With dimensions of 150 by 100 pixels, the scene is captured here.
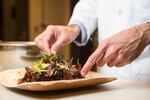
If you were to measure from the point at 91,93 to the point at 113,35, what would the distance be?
23cm

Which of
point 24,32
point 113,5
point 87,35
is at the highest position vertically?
point 113,5

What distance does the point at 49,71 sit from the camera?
0.94 metres

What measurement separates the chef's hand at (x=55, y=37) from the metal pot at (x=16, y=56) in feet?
0.52

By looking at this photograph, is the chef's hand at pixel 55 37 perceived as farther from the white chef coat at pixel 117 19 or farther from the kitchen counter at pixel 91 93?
the kitchen counter at pixel 91 93

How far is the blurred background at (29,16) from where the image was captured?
14.4 feet

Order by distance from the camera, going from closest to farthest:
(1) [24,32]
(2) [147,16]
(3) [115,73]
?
(2) [147,16], (3) [115,73], (1) [24,32]

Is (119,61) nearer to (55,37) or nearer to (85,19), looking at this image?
(55,37)

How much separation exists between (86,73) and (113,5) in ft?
1.66

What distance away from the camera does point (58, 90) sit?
90 centimetres

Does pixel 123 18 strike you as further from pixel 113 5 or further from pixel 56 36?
pixel 56 36

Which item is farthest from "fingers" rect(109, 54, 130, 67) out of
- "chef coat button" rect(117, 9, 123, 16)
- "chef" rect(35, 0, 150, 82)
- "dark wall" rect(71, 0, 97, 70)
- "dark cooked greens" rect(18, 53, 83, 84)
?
"dark wall" rect(71, 0, 97, 70)

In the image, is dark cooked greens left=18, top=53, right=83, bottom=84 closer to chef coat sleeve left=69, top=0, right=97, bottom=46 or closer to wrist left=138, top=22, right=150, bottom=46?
wrist left=138, top=22, right=150, bottom=46

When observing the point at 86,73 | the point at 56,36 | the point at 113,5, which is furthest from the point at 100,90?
the point at 113,5

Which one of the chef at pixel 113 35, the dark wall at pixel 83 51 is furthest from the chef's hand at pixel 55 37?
the dark wall at pixel 83 51
